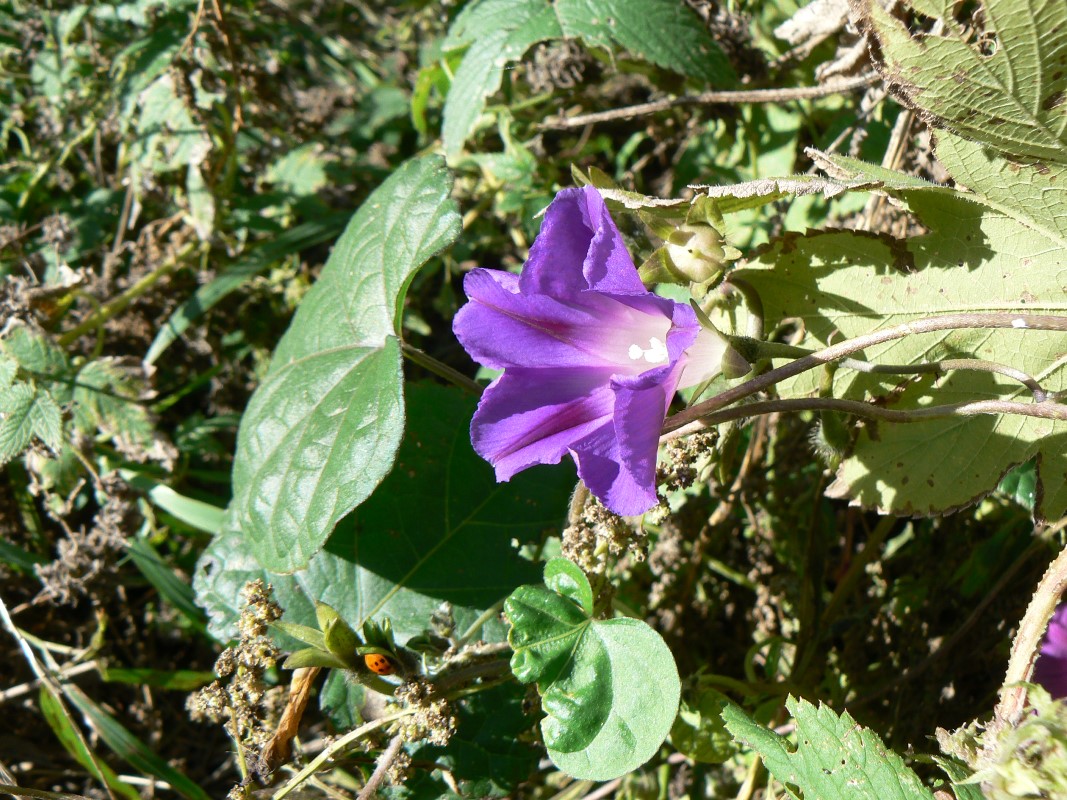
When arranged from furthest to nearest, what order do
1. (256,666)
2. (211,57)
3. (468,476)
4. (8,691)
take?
(211,57) → (8,691) → (468,476) → (256,666)

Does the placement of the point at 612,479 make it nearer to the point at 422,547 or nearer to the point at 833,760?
the point at 833,760

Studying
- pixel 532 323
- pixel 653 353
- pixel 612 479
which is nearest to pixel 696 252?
pixel 653 353

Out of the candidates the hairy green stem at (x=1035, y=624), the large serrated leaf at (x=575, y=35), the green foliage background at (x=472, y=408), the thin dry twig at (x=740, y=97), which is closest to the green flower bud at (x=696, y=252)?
the green foliage background at (x=472, y=408)

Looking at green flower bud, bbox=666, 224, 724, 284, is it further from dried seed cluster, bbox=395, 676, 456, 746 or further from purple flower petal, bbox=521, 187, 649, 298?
dried seed cluster, bbox=395, 676, 456, 746

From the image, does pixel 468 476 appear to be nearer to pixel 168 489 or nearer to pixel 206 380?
pixel 168 489

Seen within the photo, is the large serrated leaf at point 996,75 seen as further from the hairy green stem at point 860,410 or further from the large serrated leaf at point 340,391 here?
the large serrated leaf at point 340,391

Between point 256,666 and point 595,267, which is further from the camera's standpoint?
point 256,666

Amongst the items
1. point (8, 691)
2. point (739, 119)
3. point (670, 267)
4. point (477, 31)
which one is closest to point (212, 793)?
point (8, 691)
